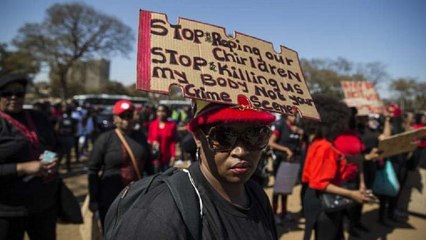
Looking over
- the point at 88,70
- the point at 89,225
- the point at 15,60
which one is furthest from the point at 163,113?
the point at 88,70

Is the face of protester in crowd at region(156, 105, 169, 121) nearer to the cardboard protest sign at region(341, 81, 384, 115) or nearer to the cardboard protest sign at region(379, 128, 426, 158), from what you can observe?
the cardboard protest sign at region(341, 81, 384, 115)

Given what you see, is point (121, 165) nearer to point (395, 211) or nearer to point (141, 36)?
point (141, 36)

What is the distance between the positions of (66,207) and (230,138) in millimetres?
2327

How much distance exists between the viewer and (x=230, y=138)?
1.59 m

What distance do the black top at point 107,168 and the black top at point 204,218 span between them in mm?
2203

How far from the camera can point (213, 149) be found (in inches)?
63.3

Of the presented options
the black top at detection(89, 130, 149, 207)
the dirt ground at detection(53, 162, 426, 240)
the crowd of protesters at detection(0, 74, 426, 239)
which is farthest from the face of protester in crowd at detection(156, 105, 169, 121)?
the black top at detection(89, 130, 149, 207)

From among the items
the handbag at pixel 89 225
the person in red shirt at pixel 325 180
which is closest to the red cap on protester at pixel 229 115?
the person in red shirt at pixel 325 180

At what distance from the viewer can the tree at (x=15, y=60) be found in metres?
35.5

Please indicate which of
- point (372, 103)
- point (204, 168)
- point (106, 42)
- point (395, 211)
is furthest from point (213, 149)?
point (106, 42)

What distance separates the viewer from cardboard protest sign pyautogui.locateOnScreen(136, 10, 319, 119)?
1.34 metres

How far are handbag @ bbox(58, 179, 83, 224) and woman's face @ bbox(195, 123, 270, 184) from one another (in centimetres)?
217

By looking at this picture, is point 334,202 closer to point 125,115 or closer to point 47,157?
point 125,115

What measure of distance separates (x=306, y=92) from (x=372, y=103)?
4717mm
